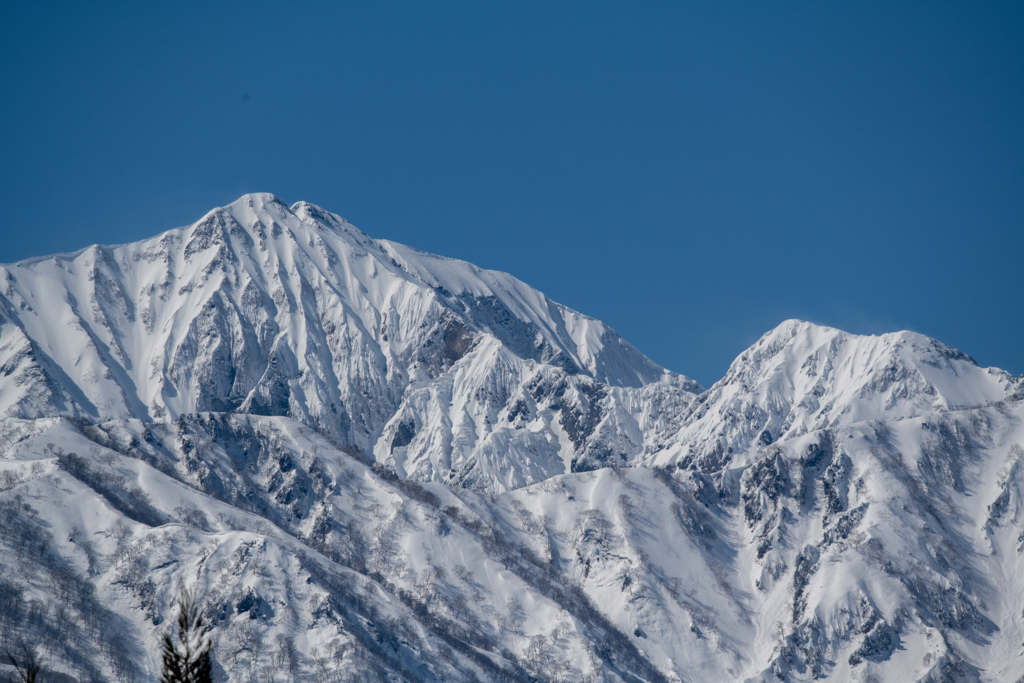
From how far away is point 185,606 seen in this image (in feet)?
151

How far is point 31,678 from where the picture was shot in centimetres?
4725

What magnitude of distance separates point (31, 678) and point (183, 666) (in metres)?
5.28

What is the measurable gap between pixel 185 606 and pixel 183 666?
4.19m

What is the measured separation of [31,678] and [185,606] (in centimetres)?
658

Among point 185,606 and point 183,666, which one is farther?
point 183,666

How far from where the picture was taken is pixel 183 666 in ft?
161
